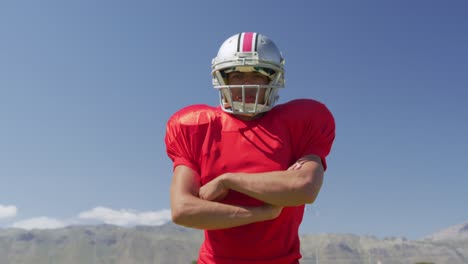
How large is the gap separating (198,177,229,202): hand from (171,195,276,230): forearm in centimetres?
7

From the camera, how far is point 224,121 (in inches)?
176

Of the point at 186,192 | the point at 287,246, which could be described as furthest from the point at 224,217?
the point at 287,246

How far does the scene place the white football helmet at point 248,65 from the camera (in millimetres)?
4383

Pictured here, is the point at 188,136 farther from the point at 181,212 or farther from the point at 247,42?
the point at 247,42

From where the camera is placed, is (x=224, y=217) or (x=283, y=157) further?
(x=283, y=157)

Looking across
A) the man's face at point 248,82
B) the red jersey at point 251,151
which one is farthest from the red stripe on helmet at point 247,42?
the red jersey at point 251,151

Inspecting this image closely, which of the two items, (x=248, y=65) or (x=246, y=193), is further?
(x=248, y=65)

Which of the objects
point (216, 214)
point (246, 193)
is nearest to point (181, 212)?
point (216, 214)

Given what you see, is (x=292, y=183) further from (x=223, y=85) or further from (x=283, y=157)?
(x=223, y=85)

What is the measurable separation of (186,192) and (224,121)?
24.1 inches

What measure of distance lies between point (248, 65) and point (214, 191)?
3.00 ft

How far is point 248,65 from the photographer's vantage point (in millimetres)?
4395

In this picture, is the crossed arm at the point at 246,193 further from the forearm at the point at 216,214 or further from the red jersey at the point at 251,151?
the red jersey at the point at 251,151

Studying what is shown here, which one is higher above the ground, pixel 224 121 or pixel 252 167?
pixel 224 121
